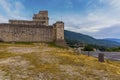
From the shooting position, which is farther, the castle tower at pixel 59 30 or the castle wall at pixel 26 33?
the castle tower at pixel 59 30

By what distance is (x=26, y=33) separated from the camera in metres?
67.9

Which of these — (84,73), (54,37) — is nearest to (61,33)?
(54,37)

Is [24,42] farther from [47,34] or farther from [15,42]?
[47,34]

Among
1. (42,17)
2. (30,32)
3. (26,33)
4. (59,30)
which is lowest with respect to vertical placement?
(26,33)

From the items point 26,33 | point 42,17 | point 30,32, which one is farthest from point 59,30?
point 42,17

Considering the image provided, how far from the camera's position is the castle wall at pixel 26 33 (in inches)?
2574

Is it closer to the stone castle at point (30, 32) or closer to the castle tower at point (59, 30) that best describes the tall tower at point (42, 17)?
the stone castle at point (30, 32)

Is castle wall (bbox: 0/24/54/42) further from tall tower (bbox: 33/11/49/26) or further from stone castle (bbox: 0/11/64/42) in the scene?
tall tower (bbox: 33/11/49/26)

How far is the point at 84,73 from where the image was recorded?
21531 millimetres

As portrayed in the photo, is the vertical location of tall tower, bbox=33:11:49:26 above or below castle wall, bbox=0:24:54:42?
above

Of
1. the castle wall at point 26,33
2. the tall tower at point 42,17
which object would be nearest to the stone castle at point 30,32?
the castle wall at point 26,33

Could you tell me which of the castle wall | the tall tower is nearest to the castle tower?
the castle wall

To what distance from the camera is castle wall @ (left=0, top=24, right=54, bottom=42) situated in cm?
6539

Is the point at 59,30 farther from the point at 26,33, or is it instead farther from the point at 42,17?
the point at 42,17
